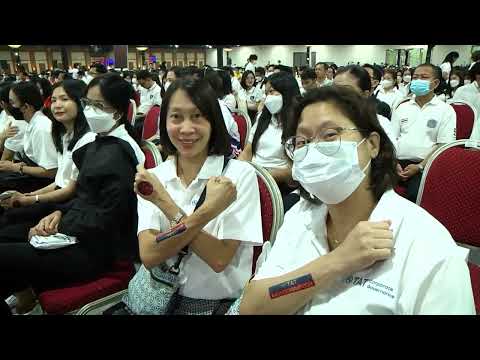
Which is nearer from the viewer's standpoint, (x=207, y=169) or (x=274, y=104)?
(x=207, y=169)

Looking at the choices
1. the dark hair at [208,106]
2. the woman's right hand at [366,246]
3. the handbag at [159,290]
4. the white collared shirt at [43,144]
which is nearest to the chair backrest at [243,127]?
the white collared shirt at [43,144]

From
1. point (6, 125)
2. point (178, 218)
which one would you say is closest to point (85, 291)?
point (178, 218)

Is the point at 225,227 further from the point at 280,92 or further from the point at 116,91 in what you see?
the point at 280,92

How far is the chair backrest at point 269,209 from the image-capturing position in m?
1.56

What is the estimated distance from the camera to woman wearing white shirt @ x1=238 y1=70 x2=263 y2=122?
7888mm

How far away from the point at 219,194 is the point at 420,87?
288 centimetres

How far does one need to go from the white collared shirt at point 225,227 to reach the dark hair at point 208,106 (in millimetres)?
110

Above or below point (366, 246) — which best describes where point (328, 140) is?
above

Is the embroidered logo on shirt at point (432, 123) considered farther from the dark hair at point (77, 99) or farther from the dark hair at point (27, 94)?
the dark hair at point (27, 94)

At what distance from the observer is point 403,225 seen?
0.96m

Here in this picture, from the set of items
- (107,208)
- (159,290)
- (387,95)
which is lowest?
(159,290)

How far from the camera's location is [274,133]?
11.0 ft

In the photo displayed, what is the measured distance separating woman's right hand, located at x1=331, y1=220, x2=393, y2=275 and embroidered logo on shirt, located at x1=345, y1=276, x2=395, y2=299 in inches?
1.4
